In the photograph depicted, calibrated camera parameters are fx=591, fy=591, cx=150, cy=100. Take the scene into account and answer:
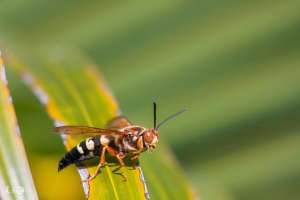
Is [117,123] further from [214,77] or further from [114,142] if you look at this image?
[214,77]

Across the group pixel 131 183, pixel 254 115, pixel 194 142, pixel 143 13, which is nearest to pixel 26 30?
pixel 143 13

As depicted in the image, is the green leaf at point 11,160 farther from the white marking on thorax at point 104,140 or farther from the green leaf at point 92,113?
the white marking on thorax at point 104,140

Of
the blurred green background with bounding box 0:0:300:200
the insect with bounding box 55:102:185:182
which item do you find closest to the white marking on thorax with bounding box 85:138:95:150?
the insect with bounding box 55:102:185:182

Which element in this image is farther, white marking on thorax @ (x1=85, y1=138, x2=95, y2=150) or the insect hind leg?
white marking on thorax @ (x1=85, y1=138, x2=95, y2=150)

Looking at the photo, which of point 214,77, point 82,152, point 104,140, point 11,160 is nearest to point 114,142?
point 104,140

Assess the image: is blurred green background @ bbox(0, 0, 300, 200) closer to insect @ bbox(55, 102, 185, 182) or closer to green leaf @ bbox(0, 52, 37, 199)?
insect @ bbox(55, 102, 185, 182)
